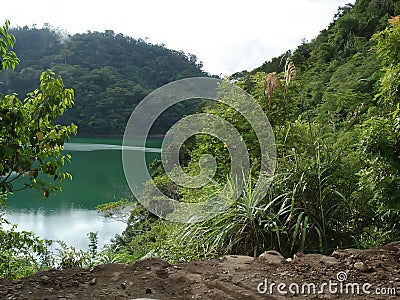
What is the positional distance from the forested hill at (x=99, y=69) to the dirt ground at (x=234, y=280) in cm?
1618

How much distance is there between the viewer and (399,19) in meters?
2.58

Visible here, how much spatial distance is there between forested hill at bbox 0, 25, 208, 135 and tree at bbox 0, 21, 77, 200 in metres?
16.0

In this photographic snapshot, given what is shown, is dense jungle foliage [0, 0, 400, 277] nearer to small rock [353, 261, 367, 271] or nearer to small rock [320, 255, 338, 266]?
small rock [320, 255, 338, 266]

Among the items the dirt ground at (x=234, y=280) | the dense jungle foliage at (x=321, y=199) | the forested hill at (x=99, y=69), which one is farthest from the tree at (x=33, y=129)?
the forested hill at (x=99, y=69)

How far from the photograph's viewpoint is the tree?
1.66 meters

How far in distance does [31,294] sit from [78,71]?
23.6 metres

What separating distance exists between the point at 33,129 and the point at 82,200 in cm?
1159

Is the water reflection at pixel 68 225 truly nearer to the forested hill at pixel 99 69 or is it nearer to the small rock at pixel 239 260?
the small rock at pixel 239 260

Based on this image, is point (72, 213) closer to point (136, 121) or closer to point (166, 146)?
point (166, 146)

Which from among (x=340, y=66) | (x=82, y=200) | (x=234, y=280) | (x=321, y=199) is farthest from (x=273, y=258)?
(x=82, y=200)

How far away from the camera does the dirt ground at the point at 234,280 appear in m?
1.64

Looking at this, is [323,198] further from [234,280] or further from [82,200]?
[82,200]

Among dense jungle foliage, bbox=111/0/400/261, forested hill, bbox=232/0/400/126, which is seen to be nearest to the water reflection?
forested hill, bbox=232/0/400/126

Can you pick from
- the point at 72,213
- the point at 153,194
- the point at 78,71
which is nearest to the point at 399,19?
the point at 153,194
